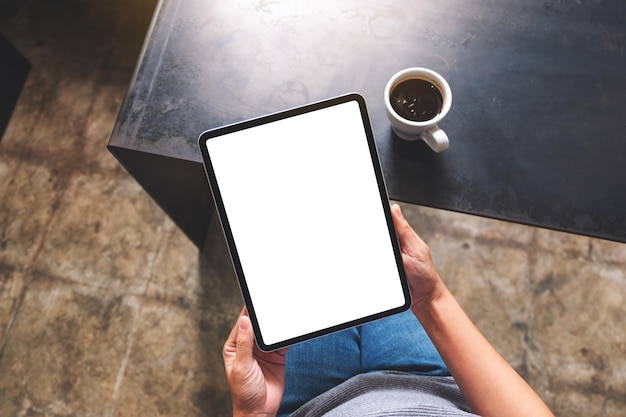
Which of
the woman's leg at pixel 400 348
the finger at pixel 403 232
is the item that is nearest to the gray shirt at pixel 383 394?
the woman's leg at pixel 400 348

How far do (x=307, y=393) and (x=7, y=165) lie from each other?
1.34 meters

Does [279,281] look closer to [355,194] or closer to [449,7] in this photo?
[355,194]

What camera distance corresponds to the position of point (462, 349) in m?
0.91

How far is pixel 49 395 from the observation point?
1.46m

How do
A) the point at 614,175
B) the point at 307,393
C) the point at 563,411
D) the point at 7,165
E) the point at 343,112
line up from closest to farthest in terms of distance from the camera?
the point at 343,112
the point at 614,175
the point at 307,393
the point at 563,411
the point at 7,165

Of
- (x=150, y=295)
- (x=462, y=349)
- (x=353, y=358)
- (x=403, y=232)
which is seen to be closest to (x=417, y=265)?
(x=403, y=232)

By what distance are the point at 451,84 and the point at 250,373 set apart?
658 mm

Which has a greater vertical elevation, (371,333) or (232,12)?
(232,12)

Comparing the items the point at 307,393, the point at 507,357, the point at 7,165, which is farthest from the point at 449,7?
the point at 7,165

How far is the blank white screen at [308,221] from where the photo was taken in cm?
76

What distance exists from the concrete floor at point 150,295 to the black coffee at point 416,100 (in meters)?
0.76

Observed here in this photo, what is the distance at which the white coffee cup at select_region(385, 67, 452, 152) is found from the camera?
2.64 ft

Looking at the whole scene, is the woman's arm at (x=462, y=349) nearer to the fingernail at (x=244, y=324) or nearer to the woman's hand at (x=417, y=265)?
the woman's hand at (x=417, y=265)

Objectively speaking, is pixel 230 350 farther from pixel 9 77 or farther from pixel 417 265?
pixel 9 77
